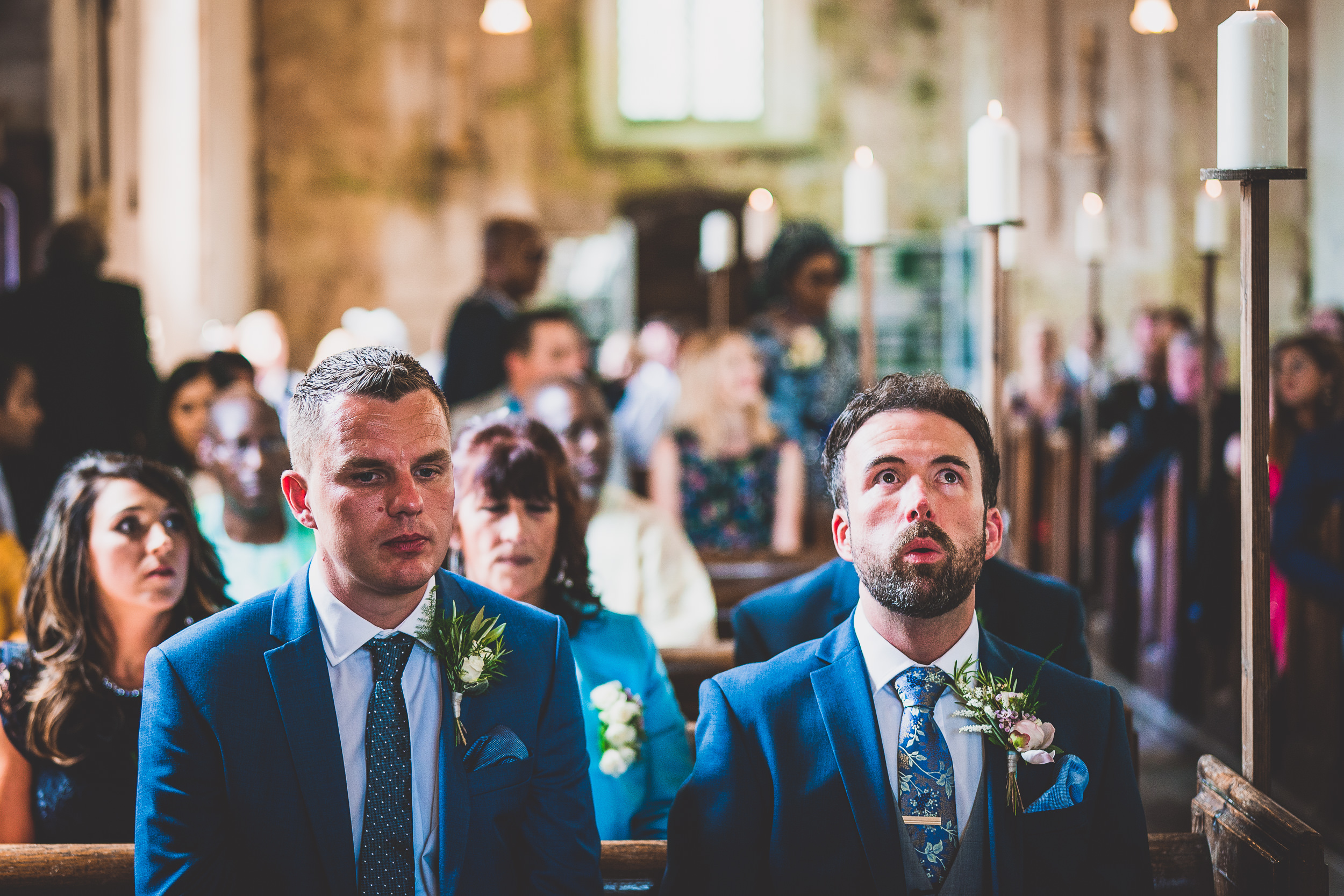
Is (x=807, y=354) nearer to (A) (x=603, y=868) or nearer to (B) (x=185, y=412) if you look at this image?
(B) (x=185, y=412)

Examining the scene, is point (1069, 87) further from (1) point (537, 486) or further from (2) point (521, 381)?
(1) point (537, 486)

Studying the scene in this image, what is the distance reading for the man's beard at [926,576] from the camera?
1746mm

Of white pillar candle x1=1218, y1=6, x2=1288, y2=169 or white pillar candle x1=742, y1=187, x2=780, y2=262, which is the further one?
white pillar candle x1=742, y1=187, x2=780, y2=262

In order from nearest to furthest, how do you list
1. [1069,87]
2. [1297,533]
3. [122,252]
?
[1297,533] < [122,252] < [1069,87]

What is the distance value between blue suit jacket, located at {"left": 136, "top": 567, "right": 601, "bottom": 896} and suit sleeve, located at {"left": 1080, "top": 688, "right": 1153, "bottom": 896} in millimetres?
704

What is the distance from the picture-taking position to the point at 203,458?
372cm

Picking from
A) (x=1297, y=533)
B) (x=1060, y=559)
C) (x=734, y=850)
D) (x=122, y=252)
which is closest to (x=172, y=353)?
(x=122, y=252)

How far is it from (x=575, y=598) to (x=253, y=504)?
1.45 meters

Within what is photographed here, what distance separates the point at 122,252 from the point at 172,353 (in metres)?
1.37

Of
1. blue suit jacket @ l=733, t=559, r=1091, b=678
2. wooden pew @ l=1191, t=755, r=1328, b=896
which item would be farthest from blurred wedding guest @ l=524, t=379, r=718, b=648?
wooden pew @ l=1191, t=755, r=1328, b=896

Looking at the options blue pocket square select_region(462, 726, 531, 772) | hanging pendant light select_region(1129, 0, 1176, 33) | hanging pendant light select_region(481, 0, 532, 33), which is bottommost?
blue pocket square select_region(462, 726, 531, 772)

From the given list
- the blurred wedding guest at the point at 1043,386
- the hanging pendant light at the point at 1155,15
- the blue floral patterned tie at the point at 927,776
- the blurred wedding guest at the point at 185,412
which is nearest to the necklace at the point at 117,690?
the blue floral patterned tie at the point at 927,776

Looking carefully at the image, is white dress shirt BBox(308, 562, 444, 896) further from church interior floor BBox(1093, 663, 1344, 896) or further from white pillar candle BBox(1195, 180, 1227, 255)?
white pillar candle BBox(1195, 180, 1227, 255)

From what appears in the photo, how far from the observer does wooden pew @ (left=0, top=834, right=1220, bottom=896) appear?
1933 mm
